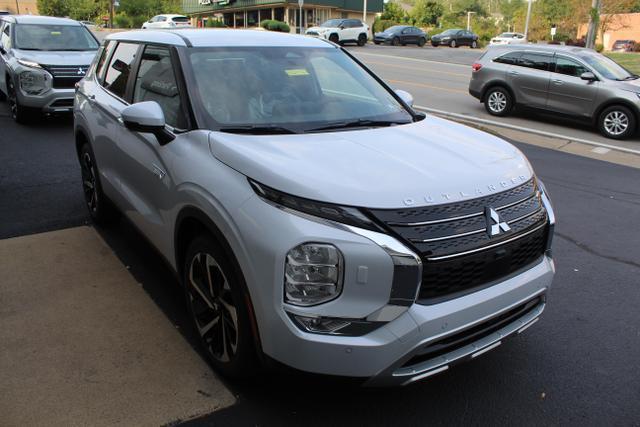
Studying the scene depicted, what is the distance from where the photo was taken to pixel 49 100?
30.0ft

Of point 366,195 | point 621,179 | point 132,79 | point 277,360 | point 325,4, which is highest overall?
point 325,4

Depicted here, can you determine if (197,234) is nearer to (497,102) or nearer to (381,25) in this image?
(497,102)

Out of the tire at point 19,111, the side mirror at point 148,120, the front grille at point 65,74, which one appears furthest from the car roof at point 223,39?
the tire at point 19,111

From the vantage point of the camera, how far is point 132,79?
4.08m


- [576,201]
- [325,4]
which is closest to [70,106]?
[576,201]

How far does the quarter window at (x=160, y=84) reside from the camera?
132 inches

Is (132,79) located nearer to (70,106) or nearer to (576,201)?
(576,201)

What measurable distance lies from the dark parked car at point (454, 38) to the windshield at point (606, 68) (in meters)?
31.2

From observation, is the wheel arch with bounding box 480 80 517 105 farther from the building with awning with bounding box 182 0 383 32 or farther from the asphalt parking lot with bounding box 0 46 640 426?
the building with awning with bounding box 182 0 383 32

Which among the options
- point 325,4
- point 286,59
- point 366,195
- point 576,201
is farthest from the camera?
point 325,4

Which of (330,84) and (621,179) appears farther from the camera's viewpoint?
(621,179)

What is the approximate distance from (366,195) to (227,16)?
64554mm

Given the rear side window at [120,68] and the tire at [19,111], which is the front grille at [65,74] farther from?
the rear side window at [120,68]

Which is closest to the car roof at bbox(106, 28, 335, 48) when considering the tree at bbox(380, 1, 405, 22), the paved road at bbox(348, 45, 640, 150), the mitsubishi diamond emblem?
the mitsubishi diamond emblem
